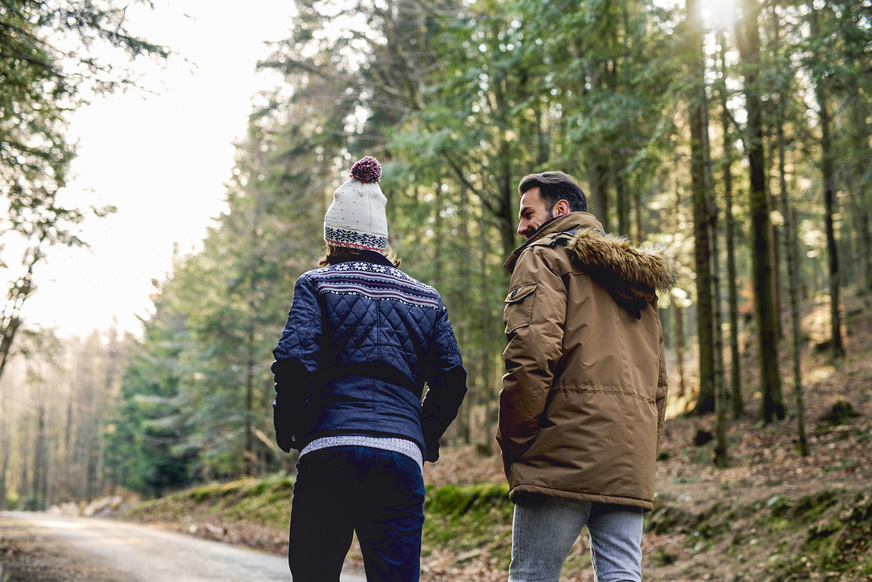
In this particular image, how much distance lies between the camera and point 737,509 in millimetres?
6988

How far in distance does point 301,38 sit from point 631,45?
22.3 feet

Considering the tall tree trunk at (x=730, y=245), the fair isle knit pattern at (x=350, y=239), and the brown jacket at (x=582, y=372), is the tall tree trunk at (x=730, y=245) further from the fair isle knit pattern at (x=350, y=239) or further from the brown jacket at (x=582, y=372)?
the fair isle knit pattern at (x=350, y=239)

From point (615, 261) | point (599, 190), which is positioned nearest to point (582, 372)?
point (615, 261)

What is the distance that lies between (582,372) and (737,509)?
5532 millimetres

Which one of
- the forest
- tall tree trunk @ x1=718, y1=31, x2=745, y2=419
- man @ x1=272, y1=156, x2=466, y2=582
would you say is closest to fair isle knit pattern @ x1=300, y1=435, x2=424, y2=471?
man @ x1=272, y1=156, x2=466, y2=582

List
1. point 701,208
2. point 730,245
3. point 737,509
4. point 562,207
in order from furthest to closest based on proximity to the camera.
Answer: point 701,208 < point 730,245 < point 737,509 < point 562,207

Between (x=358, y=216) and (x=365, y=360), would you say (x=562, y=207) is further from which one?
(x=365, y=360)

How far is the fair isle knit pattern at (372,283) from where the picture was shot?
8.49ft

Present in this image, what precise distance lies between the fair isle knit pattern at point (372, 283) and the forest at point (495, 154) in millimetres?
5203

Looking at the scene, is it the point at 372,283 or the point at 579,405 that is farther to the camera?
the point at 372,283

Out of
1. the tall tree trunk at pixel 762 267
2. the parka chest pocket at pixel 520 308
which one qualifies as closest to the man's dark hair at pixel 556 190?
the parka chest pocket at pixel 520 308

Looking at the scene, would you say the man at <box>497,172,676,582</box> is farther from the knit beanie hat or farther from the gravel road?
the gravel road

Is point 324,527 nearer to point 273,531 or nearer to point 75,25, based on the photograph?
point 75,25


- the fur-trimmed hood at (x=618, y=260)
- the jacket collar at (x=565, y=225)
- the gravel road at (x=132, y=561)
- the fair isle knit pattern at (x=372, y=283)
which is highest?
the jacket collar at (x=565, y=225)
